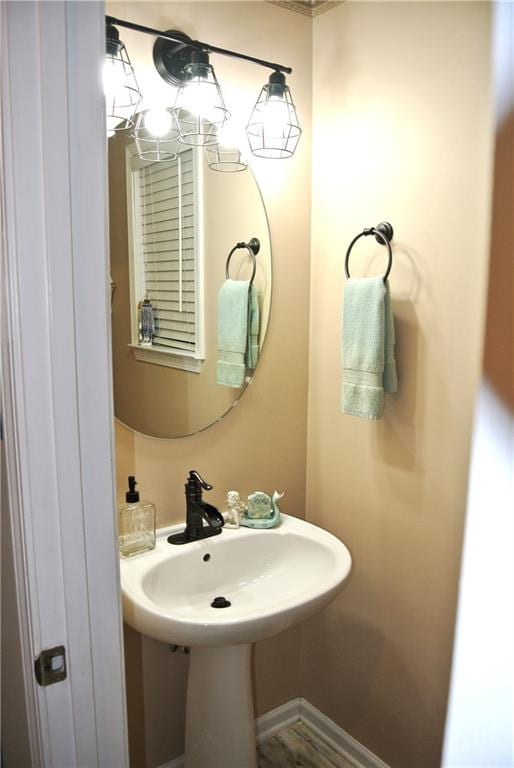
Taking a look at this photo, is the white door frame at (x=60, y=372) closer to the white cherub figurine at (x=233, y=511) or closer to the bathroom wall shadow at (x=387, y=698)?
the white cherub figurine at (x=233, y=511)

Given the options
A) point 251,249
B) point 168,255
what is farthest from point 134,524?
point 251,249

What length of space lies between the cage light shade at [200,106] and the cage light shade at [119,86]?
4.7 inches

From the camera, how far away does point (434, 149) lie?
136 centimetres

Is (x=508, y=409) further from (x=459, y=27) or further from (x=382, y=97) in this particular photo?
(x=382, y=97)

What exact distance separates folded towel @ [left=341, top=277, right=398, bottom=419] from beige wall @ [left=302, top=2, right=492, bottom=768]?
0.06 m

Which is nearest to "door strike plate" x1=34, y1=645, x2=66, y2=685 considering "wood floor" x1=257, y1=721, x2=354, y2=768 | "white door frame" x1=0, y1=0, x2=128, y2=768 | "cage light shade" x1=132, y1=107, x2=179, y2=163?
"white door frame" x1=0, y1=0, x2=128, y2=768

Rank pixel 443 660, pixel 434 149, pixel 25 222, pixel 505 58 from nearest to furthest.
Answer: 1. pixel 505 58
2. pixel 25 222
3. pixel 434 149
4. pixel 443 660

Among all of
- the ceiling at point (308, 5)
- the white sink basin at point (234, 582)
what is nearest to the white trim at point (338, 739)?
the white sink basin at point (234, 582)

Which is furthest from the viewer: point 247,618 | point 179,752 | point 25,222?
point 179,752

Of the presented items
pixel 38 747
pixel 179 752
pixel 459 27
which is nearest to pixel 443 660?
pixel 179 752

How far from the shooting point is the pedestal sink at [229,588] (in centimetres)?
138

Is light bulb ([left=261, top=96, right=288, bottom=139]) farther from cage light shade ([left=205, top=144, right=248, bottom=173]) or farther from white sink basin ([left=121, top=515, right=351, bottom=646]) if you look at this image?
white sink basin ([left=121, top=515, right=351, bottom=646])

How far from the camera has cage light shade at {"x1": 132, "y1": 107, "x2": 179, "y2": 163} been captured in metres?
1.43

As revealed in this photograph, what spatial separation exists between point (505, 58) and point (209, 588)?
57.7 inches
